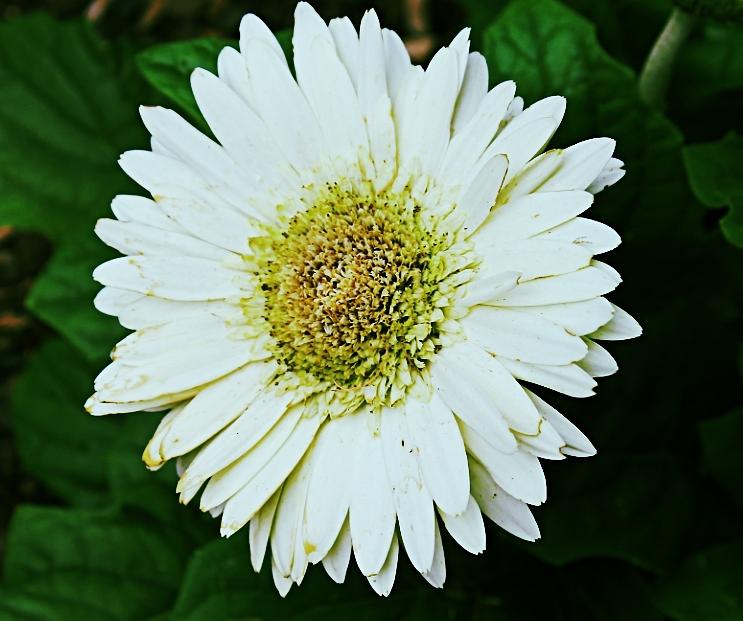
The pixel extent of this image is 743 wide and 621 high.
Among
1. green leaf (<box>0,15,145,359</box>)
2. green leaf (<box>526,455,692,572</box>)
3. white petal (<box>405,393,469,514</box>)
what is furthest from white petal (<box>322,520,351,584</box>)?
green leaf (<box>0,15,145,359</box>)

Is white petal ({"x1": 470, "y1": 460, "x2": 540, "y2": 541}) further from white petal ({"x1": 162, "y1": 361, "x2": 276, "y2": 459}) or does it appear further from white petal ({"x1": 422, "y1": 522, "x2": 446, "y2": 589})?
white petal ({"x1": 162, "y1": 361, "x2": 276, "y2": 459})

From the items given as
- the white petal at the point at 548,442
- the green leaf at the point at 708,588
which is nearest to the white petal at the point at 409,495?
the white petal at the point at 548,442

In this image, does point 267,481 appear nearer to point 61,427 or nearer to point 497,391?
point 497,391

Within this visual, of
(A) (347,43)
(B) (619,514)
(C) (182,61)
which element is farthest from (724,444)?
(C) (182,61)

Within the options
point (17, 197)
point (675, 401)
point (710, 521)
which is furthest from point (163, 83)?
point (710, 521)

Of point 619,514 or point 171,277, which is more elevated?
point 171,277

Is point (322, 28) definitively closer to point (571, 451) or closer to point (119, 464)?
point (571, 451)

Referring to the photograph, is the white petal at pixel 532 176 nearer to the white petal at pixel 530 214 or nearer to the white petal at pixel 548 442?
the white petal at pixel 530 214
